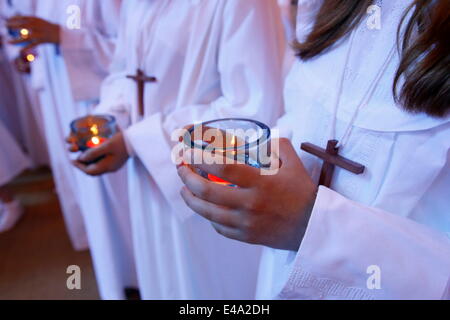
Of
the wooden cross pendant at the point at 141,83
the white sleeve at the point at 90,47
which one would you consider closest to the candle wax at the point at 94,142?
the wooden cross pendant at the point at 141,83

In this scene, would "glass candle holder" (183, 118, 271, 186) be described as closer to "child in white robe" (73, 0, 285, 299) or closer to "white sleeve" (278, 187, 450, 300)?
"white sleeve" (278, 187, 450, 300)

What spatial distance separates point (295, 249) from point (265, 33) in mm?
461

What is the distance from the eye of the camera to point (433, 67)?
0.35 meters

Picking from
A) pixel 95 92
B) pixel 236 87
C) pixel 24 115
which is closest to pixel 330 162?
pixel 236 87

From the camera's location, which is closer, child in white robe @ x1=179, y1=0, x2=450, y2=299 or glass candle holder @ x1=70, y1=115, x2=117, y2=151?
child in white robe @ x1=179, y1=0, x2=450, y2=299

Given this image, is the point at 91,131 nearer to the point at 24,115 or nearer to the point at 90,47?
the point at 90,47

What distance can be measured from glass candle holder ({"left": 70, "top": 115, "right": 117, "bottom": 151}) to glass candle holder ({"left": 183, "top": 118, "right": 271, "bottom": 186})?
397 millimetres

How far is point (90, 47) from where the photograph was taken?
1.13 metres

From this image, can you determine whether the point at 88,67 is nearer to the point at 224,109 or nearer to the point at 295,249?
the point at 224,109

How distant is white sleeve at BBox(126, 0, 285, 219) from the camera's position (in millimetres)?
671

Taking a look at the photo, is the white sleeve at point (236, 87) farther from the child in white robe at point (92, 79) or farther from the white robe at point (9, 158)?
the white robe at point (9, 158)

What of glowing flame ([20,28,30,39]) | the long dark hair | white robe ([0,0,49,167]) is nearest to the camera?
the long dark hair

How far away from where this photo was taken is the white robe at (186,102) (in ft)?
2.26

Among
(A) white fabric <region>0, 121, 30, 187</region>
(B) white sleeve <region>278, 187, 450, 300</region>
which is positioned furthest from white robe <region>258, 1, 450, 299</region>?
(A) white fabric <region>0, 121, 30, 187</region>
